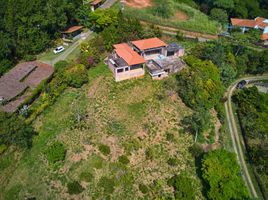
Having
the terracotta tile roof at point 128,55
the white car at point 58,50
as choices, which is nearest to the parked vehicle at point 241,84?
the terracotta tile roof at point 128,55

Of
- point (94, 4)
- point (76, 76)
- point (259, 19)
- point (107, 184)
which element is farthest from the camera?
point (259, 19)

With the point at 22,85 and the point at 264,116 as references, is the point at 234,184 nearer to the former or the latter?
the point at 264,116

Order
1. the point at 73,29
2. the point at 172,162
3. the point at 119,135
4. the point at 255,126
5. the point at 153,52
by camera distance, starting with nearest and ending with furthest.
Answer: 1. the point at 172,162
2. the point at 119,135
3. the point at 255,126
4. the point at 153,52
5. the point at 73,29

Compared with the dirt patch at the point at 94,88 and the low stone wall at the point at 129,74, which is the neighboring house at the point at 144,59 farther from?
the dirt patch at the point at 94,88

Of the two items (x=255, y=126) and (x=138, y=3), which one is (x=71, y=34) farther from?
(x=255, y=126)

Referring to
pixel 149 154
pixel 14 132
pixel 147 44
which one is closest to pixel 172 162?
pixel 149 154

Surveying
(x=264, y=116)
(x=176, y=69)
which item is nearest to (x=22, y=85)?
(x=176, y=69)

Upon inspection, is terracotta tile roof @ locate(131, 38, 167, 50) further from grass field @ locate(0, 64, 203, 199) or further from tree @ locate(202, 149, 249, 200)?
tree @ locate(202, 149, 249, 200)
